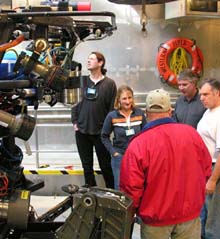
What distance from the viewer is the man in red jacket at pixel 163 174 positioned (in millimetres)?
2174

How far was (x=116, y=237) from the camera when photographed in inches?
80.2

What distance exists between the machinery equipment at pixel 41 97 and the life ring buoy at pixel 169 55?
113 inches

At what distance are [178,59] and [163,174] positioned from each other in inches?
139

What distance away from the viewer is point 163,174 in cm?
218

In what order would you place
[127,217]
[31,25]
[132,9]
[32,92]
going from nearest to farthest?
1. [127,217]
2. [31,25]
3. [32,92]
4. [132,9]

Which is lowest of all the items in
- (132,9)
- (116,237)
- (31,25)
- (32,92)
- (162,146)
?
(116,237)

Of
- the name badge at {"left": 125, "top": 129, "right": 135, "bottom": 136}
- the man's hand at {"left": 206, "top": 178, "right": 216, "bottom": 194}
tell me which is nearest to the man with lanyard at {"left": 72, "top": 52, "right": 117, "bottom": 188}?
the name badge at {"left": 125, "top": 129, "right": 135, "bottom": 136}

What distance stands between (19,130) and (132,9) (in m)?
3.67

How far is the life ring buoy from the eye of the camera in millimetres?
5398

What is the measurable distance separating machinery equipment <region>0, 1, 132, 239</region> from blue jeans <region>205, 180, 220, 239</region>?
126cm

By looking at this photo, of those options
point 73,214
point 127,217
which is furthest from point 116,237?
point 73,214

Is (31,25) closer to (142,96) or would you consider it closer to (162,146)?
(162,146)

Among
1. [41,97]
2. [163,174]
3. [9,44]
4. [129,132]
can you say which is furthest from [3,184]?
[129,132]

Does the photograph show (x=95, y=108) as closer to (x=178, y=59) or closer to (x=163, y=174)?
(x=178, y=59)
